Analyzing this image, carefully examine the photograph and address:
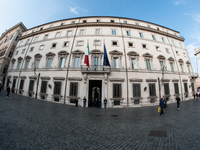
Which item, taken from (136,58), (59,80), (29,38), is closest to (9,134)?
(59,80)

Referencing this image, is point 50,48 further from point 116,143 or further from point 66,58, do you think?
point 116,143

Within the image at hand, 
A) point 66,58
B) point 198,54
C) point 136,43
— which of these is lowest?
point 66,58

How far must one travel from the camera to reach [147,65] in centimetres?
1569

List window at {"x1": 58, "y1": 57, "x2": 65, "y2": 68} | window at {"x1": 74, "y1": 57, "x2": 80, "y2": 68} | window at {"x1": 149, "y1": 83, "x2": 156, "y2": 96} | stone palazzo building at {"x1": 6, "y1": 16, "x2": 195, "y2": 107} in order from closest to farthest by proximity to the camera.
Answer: stone palazzo building at {"x1": 6, "y1": 16, "x2": 195, "y2": 107} < window at {"x1": 149, "y1": 83, "x2": 156, "y2": 96} < window at {"x1": 74, "y1": 57, "x2": 80, "y2": 68} < window at {"x1": 58, "y1": 57, "x2": 65, "y2": 68}

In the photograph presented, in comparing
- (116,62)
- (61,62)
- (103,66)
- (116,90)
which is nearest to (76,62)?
(61,62)

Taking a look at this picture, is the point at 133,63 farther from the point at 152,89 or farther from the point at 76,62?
the point at 76,62

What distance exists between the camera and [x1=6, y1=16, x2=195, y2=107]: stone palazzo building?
45.6 ft

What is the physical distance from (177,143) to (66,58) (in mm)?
16432

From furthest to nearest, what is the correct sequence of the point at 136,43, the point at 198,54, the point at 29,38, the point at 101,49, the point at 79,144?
the point at 198,54
the point at 29,38
the point at 136,43
the point at 101,49
the point at 79,144

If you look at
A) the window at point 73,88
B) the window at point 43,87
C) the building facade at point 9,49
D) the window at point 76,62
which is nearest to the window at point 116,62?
the window at point 76,62

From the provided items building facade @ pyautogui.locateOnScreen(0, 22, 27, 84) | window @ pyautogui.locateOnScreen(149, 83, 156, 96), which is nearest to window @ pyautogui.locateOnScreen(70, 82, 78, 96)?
window @ pyautogui.locateOnScreen(149, 83, 156, 96)

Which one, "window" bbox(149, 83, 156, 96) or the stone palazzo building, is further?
"window" bbox(149, 83, 156, 96)

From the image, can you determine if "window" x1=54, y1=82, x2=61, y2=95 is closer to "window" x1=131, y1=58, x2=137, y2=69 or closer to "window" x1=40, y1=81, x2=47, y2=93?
"window" x1=40, y1=81, x2=47, y2=93

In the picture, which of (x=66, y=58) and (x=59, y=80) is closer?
(x=59, y=80)
